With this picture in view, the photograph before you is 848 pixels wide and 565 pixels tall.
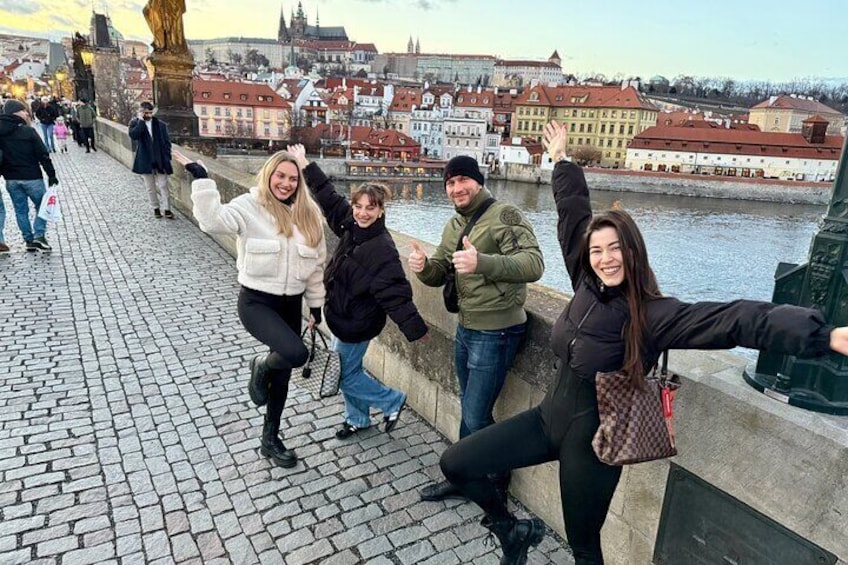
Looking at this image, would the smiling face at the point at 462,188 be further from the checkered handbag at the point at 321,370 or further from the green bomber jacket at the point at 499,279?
the checkered handbag at the point at 321,370

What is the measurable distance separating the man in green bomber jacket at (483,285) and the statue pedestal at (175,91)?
1317 centimetres

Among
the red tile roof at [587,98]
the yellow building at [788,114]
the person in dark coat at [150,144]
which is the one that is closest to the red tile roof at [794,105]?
the yellow building at [788,114]

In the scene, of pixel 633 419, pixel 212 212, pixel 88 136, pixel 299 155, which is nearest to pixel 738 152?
pixel 88 136

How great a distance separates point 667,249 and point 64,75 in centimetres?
4366

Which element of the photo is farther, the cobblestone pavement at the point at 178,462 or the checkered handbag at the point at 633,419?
the cobblestone pavement at the point at 178,462

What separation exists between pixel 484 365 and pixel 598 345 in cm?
98

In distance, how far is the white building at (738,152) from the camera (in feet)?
251

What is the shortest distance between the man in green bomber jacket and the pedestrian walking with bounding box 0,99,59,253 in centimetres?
588

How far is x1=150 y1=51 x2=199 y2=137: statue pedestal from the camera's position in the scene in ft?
45.2

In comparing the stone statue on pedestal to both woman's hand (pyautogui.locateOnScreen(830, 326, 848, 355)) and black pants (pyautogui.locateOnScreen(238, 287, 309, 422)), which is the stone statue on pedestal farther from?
woman's hand (pyautogui.locateOnScreen(830, 326, 848, 355))

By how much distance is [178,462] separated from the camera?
3.30 metres

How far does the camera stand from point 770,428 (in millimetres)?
1946

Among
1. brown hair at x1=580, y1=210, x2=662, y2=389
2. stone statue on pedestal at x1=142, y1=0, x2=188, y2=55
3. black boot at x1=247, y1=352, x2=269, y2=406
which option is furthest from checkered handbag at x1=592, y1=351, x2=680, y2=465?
stone statue on pedestal at x1=142, y1=0, x2=188, y2=55

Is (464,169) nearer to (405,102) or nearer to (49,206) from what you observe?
(49,206)
